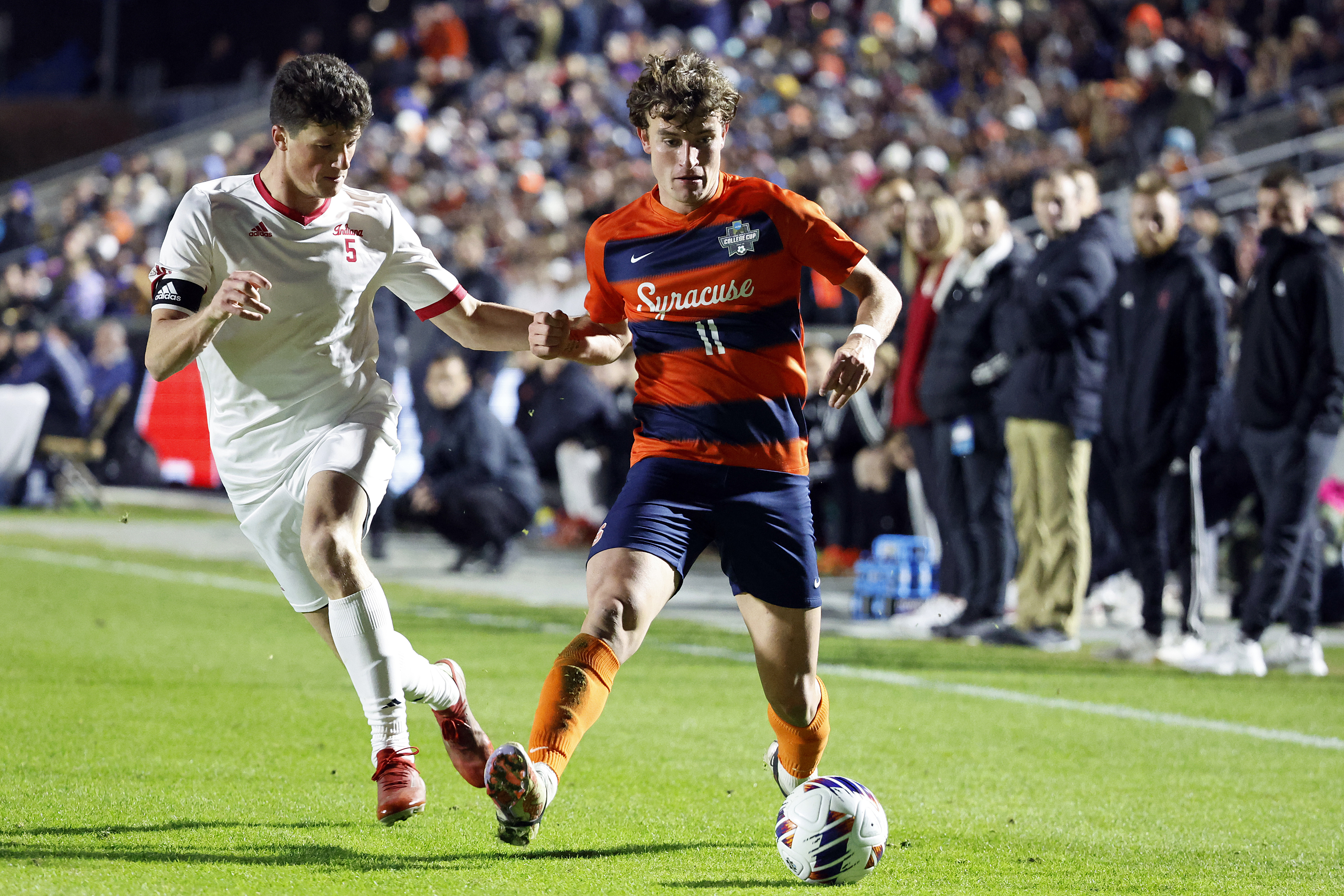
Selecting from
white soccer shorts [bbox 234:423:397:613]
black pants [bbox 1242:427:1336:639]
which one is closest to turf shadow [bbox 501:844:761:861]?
white soccer shorts [bbox 234:423:397:613]

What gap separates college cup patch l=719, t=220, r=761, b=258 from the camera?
4648mm

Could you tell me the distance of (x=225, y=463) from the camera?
5090 mm

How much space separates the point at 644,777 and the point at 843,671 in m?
3.17

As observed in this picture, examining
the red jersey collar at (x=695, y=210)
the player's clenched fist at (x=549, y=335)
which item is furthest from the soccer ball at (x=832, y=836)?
the red jersey collar at (x=695, y=210)

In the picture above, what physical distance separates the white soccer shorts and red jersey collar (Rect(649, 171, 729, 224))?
1.13 metres

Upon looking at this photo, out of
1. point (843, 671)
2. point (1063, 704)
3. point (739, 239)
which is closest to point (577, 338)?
point (739, 239)

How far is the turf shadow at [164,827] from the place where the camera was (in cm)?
453

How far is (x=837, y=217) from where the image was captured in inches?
661

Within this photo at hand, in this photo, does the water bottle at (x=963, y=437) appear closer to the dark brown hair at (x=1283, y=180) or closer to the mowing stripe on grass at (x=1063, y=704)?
the mowing stripe on grass at (x=1063, y=704)

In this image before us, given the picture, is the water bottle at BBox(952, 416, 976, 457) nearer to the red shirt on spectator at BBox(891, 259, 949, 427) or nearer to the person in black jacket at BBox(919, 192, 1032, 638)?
the person in black jacket at BBox(919, 192, 1032, 638)

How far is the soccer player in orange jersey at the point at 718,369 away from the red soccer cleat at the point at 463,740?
2.89 ft

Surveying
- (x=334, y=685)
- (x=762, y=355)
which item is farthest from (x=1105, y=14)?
(x=762, y=355)

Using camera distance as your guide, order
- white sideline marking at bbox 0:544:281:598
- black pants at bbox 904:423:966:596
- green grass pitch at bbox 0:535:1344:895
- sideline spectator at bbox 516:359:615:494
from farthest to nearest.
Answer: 1. sideline spectator at bbox 516:359:615:494
2. white sideline marking at bbox 0:544:281:598
3. black pants at bbox 904:423:966:596
4. green grass pitch at bbox 0:535:1344:895

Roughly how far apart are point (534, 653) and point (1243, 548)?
509cm
